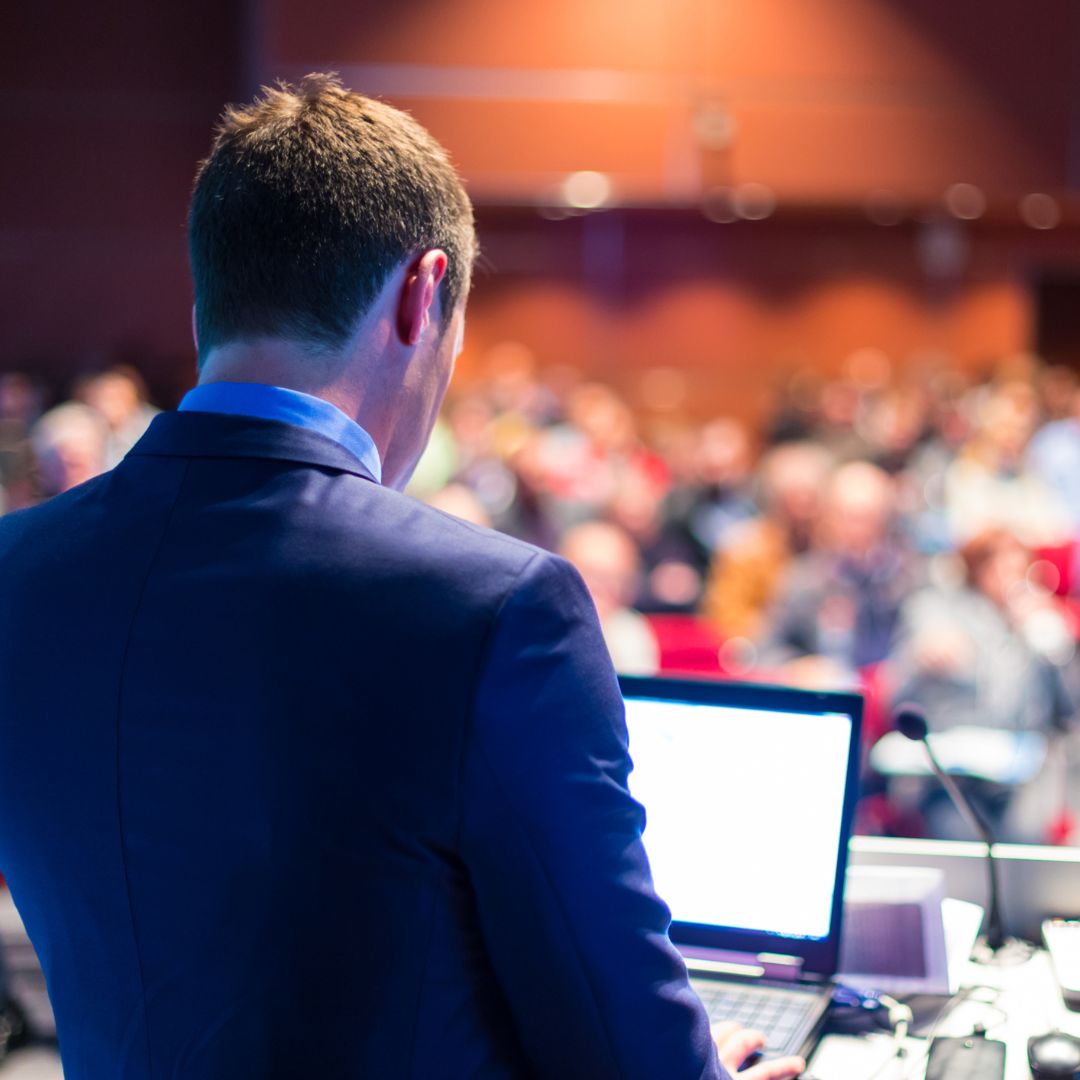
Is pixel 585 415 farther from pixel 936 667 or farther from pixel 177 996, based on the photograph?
pixel 177 996

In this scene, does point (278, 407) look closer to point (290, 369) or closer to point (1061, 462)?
point (290, 369)

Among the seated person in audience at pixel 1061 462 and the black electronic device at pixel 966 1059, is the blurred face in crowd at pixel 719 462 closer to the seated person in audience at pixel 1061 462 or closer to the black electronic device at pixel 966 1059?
the seated person in audience at pixel 1061 462

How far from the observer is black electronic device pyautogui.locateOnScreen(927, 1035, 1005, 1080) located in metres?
1.22

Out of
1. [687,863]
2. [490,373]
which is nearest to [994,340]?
[490,373]

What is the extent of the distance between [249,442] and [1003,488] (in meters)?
5.98

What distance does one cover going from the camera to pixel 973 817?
150cm

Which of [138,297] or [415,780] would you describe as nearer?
[415,780]

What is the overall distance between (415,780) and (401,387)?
11.4 inches

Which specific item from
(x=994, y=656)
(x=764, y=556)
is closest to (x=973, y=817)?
(x=994, y=656)

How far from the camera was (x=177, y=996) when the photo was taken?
2.56ft

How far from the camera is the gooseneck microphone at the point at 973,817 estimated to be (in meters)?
1.47

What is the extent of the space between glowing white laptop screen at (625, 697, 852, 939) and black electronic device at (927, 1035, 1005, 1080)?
161mm

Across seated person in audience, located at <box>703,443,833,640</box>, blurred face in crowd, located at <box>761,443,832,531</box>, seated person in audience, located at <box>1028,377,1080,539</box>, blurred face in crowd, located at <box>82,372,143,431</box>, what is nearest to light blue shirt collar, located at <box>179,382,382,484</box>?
seated person in audience, located at <box>703,443,833,640</box>

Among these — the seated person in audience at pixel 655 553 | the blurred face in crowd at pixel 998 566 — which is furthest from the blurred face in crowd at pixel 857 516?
the seated person in audience at pixel 655 553
